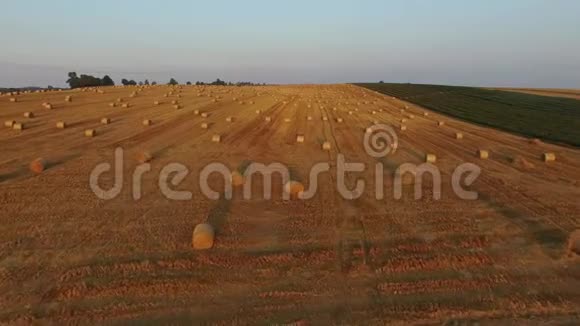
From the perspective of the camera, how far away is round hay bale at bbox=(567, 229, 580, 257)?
671cm

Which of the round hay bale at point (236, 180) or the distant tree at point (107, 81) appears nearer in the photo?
the round hay bale at point (236, 180)

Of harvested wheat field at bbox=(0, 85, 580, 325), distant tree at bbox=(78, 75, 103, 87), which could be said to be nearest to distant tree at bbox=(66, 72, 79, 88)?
distant tree at bbox=(78, 75, 103, 87)

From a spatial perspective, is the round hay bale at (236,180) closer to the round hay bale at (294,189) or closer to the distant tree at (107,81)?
the round hay bale at (294,189)

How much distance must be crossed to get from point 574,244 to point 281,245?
13.6 ft

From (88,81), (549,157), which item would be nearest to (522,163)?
(549,157)

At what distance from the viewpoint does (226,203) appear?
29.1 ft

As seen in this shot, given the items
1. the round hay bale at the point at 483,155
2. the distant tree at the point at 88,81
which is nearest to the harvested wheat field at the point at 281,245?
the round hay bale at the point at 483,155

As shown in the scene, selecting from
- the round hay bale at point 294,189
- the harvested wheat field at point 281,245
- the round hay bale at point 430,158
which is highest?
the round hay bale at point 430,158

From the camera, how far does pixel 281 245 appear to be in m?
6.91

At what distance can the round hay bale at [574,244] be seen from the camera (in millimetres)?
6707

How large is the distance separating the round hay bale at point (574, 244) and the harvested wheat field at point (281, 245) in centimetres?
6

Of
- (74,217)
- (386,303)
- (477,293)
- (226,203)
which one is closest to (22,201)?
(74,217)

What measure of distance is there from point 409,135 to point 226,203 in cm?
1149

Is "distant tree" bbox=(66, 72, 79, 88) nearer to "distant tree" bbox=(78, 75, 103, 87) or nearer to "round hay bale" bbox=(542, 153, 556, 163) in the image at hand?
"distant tree" bbox=(78, 75, 103, 87)
